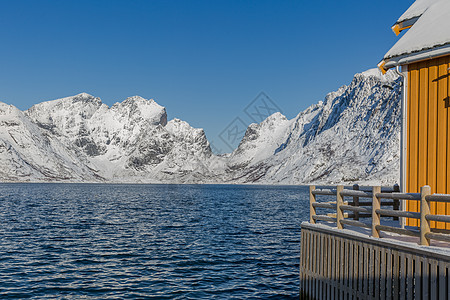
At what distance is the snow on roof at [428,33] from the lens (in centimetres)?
1501

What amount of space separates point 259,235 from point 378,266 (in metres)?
27.6

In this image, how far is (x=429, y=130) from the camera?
14930 mm

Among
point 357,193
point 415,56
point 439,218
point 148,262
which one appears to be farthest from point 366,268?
point 148,262

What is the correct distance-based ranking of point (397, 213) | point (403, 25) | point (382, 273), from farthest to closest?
point (403, 25), point (397, 213), point (382, 273)

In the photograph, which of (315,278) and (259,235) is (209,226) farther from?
(315,278)

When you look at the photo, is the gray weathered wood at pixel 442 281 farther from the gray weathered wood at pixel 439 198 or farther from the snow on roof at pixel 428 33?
the snow on roof at pixel 428 33

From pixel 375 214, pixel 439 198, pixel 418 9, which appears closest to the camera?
pixel 439 198

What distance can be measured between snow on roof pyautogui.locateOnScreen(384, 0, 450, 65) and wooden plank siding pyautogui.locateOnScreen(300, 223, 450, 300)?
6624mm

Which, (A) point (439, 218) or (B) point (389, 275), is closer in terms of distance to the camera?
(A) point (439, 218)

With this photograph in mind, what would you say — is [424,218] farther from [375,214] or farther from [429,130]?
[429,130]

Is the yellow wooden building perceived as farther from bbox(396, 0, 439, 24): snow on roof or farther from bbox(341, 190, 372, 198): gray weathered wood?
bbox(396, 0, 439, 24): snow on roof

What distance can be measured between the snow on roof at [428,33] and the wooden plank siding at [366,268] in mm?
6624

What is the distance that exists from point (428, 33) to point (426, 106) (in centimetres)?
268

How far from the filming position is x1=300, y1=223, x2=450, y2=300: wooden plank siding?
10961 mm
